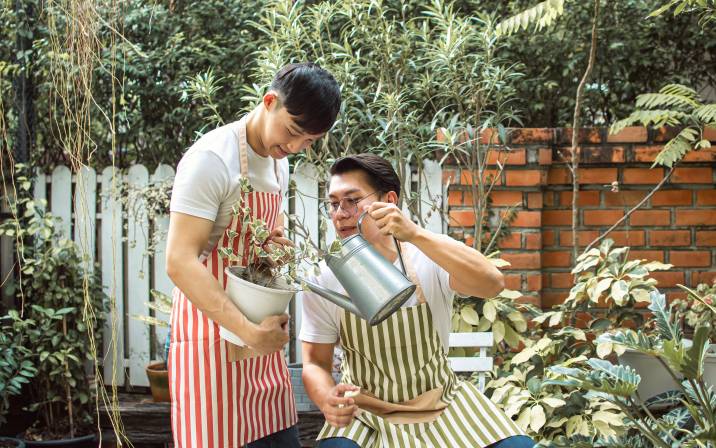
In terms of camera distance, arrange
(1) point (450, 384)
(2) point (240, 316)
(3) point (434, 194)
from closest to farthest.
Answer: (2) point (240, 316) < (1) point (450, 384) < (3) point (434, 194)

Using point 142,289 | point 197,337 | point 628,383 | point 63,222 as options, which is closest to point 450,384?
point 628,383

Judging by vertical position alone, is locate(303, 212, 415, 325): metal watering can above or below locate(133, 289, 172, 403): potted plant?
above

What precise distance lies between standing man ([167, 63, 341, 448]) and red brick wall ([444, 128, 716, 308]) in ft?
6.34

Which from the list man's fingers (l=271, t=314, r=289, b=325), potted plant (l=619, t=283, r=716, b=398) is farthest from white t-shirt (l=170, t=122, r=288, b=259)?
potted plant (l=619, t=283, r=716, b=398)

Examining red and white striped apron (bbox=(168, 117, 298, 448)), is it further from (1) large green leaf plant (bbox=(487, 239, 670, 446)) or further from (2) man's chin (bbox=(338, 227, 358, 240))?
(1) large green leaf plant (bbox=(487, 239, 670, 446))

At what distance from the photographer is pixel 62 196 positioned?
14.4 feet

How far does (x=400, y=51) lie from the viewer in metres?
3.73

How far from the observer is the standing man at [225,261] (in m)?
1.66

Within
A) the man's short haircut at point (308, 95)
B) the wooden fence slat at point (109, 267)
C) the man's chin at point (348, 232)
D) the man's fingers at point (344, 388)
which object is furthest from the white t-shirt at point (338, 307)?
the wooden fence slat at point (109, 267)

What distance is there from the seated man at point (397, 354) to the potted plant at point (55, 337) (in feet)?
6.74

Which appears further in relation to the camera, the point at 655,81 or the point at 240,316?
the point at 655,81

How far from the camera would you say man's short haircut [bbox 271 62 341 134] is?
67.8 inches

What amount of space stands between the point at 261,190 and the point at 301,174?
220cm

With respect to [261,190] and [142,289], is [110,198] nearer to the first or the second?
[142,289]
